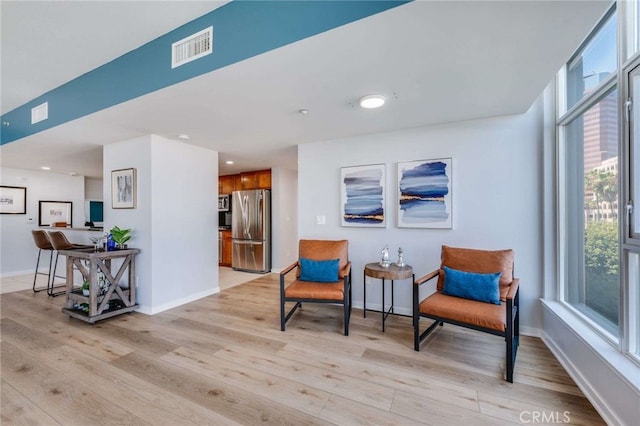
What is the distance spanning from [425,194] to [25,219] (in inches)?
312

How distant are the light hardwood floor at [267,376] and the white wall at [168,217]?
1.95ft

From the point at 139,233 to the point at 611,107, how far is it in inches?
187

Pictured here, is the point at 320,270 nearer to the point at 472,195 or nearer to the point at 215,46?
the point at 472,195

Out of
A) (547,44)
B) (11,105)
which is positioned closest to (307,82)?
(547,44)

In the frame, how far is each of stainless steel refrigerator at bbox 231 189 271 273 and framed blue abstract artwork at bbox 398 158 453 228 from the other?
10.7 ft

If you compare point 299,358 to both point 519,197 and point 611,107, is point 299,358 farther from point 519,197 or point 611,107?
point 611,107

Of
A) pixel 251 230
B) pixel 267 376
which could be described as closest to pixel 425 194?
pixel 267 376

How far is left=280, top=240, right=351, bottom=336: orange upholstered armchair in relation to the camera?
2.72 m

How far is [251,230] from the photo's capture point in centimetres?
566

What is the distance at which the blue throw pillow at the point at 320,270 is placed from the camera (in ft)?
9.87

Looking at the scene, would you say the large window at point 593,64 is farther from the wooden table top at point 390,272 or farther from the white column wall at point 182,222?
the white column wall at point 182,222

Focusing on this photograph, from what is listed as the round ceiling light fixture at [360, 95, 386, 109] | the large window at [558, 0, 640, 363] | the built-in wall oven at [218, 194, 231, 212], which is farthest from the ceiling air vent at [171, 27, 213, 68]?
the built-in wall oven at [218, 194, 231, 212]

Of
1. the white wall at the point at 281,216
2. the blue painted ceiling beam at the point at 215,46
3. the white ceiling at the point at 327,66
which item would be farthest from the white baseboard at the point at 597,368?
the white wall at the point at 281,216

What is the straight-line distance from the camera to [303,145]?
3.83 metres
